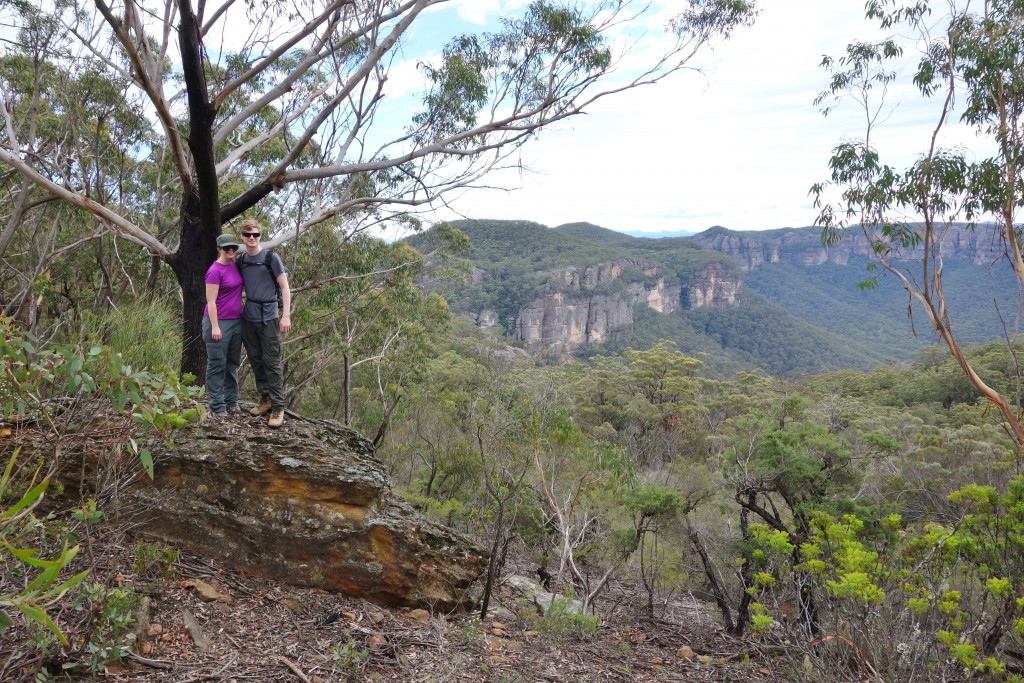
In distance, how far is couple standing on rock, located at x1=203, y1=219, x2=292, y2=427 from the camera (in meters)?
4.23

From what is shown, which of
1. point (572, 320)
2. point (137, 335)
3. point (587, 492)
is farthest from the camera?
point (572, 320)

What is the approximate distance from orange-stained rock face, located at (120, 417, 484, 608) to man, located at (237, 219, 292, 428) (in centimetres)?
32

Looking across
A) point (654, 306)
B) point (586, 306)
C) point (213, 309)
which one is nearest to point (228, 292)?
point (213, 309)

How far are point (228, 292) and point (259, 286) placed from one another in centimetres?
21

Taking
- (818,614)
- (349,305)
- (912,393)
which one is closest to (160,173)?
(349,305)

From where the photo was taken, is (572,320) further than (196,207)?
Yes

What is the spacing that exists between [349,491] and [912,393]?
3359 centimetres

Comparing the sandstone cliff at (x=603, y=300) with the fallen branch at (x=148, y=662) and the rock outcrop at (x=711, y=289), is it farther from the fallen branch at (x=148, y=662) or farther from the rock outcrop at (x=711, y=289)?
the fallen branch at (x=148, y=662)

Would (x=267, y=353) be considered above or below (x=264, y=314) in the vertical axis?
below

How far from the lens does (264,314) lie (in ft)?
14.5

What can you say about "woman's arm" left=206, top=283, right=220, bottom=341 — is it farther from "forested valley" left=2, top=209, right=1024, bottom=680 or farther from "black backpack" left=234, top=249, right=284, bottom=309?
"forested valley" left=2, top=209, right=1024, bottom=680

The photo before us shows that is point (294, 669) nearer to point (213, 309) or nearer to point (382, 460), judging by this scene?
point (213, 309)

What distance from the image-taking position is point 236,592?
3.64 meters

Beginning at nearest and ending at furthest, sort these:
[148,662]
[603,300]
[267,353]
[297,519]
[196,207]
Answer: [148,662] → [297,519] → [267,353] → [196,207] → [603,300]
